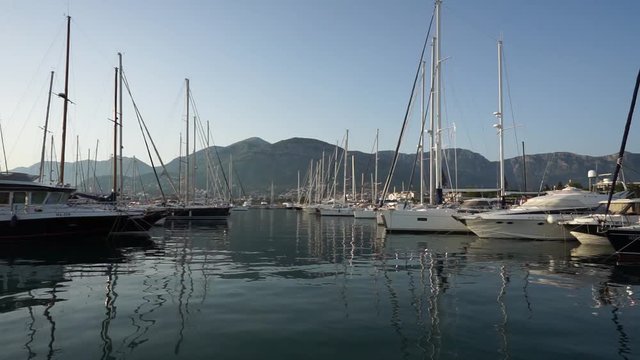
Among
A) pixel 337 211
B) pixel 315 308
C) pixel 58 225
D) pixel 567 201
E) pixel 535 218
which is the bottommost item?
pixel 315 308

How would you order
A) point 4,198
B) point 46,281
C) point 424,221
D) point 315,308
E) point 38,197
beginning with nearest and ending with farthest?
point 315,308 < point 46,281 < point 4,198 < point 38,197 < point 424,221

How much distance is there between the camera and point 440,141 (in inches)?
1549

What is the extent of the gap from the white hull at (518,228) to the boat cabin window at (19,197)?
30657 millimetres

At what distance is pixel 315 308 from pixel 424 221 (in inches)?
1064

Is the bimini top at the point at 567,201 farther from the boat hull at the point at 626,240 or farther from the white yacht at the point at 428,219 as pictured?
the boat hull at the point at 626,240

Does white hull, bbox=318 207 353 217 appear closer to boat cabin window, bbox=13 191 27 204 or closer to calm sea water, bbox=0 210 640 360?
boat cabin window, bbox=13 191 27 204

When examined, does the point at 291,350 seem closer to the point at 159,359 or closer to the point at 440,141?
the point at 159,359

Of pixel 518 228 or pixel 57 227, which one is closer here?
pixel 57 227

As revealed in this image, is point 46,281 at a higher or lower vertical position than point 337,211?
lower

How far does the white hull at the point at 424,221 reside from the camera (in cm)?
3597

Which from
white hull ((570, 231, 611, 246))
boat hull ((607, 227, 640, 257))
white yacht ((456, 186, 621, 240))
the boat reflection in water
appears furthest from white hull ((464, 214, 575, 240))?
the boat reflection in water

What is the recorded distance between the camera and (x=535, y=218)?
3181 centimetres

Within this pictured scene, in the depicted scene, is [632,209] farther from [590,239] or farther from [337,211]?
[337,211]

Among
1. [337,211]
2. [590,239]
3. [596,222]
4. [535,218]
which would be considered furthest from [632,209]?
[337,211]
